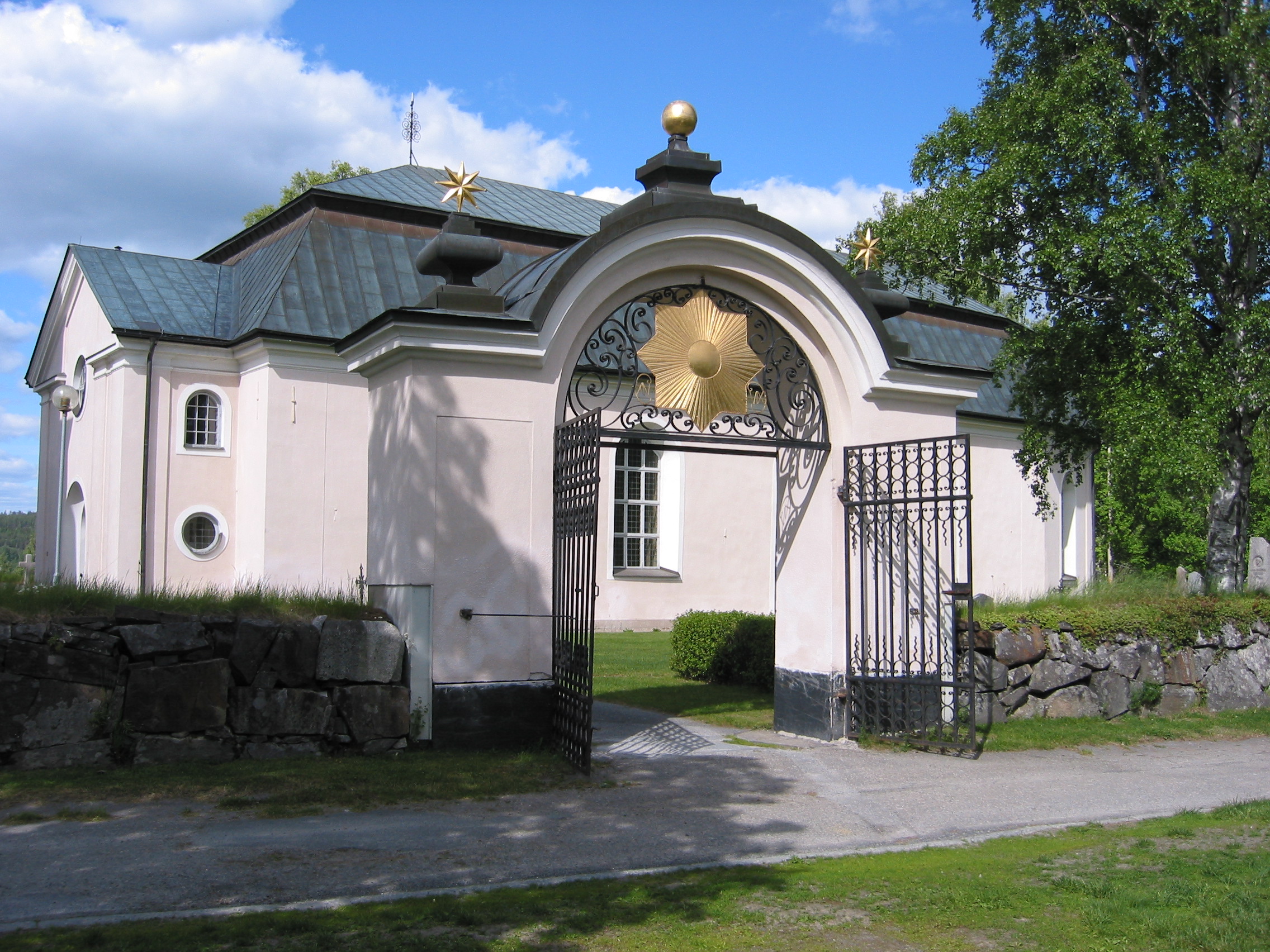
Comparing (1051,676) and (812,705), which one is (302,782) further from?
(1051,676)

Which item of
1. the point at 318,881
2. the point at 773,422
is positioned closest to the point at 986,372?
the point at 773,422

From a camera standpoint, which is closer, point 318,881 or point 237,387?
point 318,881

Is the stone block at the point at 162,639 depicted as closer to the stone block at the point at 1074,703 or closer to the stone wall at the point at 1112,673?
the stone wall at the point at 1112,673

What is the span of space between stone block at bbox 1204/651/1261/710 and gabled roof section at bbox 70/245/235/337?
15549 mm

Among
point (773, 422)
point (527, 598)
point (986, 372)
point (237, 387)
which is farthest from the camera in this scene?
point (237, 387)

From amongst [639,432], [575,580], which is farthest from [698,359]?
[575,580]

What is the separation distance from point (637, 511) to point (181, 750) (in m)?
16.7

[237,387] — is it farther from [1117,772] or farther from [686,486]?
[1117,772]

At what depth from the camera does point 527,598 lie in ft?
29.4

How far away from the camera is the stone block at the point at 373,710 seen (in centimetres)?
840

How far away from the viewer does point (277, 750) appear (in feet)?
26.9

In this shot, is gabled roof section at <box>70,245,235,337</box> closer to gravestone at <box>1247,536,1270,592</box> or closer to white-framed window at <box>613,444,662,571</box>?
white-framed window at <box>613,444,662,571</box>

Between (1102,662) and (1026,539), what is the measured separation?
44.3ft

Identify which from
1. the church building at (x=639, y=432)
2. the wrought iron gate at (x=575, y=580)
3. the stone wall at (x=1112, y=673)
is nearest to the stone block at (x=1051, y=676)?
the stone wall at (x=1112, y=673)
